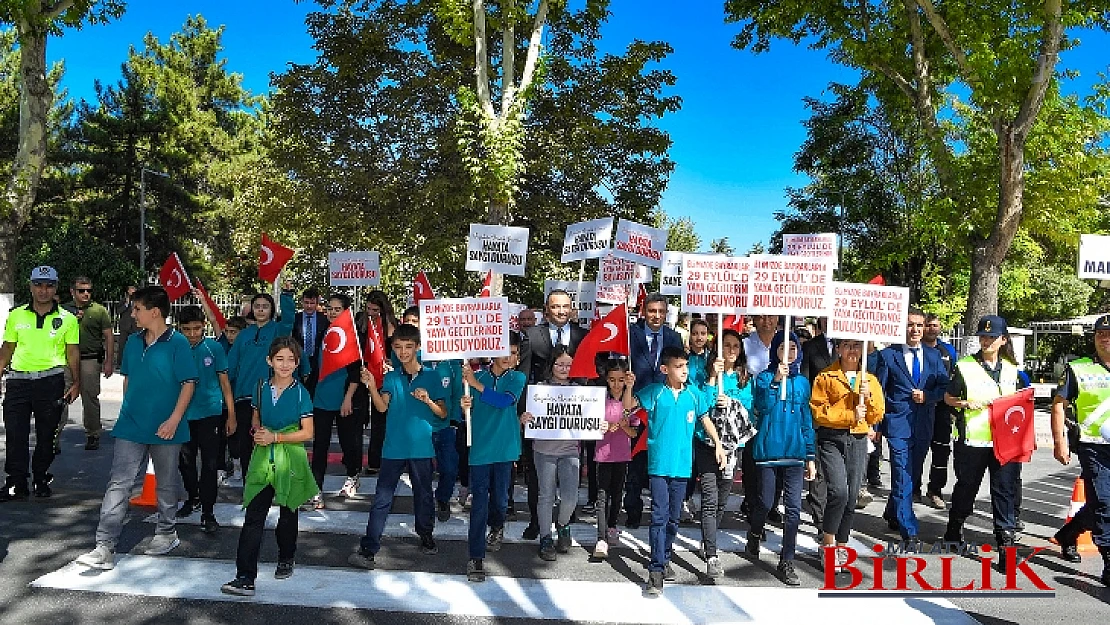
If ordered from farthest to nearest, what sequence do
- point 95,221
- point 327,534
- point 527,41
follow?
point 95,221
point 527,41
point 327,534

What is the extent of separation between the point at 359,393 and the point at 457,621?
13.6 feet

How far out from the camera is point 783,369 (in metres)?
6.18

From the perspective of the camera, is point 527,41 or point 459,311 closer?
point 459,311

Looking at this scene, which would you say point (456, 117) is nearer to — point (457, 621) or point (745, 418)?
point (745, 418)

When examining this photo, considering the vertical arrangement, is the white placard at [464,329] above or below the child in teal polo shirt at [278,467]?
above

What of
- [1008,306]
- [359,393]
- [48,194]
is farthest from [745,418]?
[48,194]

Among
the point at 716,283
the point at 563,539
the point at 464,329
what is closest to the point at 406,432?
the point at 464,329

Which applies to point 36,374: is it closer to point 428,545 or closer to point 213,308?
point 213,308

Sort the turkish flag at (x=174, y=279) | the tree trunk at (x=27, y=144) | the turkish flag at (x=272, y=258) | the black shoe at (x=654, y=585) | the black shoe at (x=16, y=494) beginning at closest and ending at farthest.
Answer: the black shoe at (x=654, y=585), the black shoe at (x=16, y=494), the turkish flag at (x=174, y=279), the turkish flag at (x=272, y=258), the tree trunk at (x=27, y=144)

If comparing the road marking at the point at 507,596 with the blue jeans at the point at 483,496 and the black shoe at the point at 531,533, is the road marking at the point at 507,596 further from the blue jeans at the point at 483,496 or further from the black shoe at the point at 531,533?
the black shoe at the point at 531,533

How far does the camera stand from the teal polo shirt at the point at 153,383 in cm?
577

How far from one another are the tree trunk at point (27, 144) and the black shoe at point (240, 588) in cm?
1484

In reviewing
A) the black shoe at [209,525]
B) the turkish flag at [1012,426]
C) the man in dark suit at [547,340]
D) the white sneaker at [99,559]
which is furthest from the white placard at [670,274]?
the white sneaker at [99,559]

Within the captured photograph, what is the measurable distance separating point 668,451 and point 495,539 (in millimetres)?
1729
